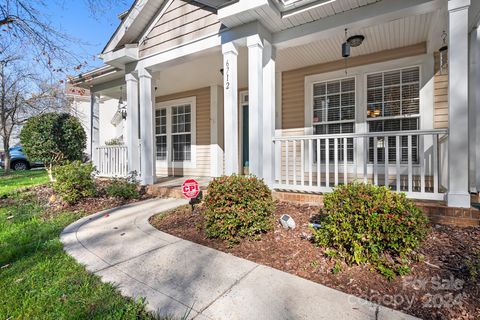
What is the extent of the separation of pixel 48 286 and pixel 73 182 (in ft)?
10.6

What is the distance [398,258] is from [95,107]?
8518mm

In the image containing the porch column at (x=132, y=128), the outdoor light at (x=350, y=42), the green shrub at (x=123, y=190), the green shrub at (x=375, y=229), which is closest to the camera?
the green shrub at (x=375, y=229)

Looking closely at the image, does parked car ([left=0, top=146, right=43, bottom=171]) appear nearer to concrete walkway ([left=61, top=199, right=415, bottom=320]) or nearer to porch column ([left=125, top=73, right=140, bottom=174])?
porch column ([left=125, top=73, right=140, bottom=174])

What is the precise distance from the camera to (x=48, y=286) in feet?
7.29

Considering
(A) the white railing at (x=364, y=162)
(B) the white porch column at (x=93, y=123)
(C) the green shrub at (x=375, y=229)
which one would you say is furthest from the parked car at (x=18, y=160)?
(C) the green shrub at (x=375, y=229)

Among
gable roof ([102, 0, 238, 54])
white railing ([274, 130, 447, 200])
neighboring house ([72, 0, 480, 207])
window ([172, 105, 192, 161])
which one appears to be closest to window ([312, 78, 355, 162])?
neighboring house ([72, 0, 480, 207])

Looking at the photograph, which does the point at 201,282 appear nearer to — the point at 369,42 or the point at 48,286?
the point at 48,286

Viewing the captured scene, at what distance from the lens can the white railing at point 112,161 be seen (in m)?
6.70

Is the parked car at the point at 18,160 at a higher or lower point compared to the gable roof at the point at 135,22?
lower

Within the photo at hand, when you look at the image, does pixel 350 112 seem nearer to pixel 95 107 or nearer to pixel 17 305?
pixel 17 305

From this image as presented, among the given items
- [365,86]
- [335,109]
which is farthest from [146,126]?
[365,86]

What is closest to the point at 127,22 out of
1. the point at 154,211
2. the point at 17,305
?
the point at 154,211

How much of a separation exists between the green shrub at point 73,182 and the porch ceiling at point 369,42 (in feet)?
15.3

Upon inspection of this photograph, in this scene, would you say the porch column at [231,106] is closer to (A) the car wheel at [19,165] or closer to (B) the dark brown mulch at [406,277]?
(B) the dark brown mulch at [406,277]
